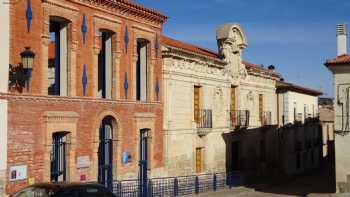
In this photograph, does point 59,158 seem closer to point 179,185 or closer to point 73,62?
point 73,62

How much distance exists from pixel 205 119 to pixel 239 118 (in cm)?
406

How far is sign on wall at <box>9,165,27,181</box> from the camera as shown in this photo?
14594mm

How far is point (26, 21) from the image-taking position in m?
15.1

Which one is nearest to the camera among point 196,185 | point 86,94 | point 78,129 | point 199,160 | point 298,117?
point 78,129

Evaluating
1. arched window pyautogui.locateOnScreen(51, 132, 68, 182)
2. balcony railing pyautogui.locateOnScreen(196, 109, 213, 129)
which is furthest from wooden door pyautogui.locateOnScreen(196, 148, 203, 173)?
arched window pyautogui.locateOnScreen(51, 132, 68, 182)

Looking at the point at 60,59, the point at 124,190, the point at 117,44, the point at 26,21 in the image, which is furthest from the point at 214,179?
the point at 26,21

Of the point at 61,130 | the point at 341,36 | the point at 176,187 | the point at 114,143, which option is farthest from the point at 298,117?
the point at 61,130

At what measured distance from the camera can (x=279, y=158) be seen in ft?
115

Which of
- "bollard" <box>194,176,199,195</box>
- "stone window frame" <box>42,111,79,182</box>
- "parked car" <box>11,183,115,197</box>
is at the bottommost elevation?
"bollard" <box>194,176,199,195</box>

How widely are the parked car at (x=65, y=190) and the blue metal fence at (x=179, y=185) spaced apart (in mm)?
7086

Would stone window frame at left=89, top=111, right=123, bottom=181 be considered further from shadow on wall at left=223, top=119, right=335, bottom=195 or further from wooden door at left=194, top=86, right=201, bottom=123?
shadow on wall at left=223, top=119, right=335, bottom=195

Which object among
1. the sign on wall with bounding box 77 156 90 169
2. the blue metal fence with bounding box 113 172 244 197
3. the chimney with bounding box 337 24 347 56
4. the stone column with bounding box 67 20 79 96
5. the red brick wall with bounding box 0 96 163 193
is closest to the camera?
the red brick wall with bounding box 0 96 163 193

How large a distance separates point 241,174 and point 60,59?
13.9 meters

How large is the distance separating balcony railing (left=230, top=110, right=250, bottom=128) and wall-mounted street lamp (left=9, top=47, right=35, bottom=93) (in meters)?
15.2
